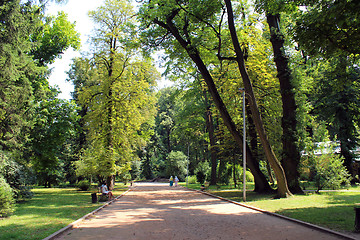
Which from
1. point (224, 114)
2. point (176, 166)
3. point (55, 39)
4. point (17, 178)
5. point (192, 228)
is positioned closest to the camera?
point (192, 228)

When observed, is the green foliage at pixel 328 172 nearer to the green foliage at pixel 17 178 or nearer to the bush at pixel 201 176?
the green foliage at pixel 17 178

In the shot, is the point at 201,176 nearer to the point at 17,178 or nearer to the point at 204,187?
the point at 204,187

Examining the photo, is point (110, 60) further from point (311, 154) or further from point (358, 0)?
point (358, 0)

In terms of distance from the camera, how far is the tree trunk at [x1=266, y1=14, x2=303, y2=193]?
1872cm

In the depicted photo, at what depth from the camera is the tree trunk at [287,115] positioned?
1872cm

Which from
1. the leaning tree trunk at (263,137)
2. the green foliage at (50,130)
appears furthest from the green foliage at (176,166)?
the leaning tree trunk at (263,137)

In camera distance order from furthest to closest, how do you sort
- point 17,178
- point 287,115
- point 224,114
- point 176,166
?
point 176,166 < point 224,114 < point 287,115 < point 17,178

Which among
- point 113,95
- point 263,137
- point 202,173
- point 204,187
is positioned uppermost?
point 113,95

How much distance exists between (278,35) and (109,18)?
56.9 feet

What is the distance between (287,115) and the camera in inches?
766

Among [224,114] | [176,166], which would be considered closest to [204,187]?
[224,114]

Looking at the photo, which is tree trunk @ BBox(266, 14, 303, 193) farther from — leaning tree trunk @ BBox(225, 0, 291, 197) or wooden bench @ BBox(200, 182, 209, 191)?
wooden bench @ BBox(200, 182, 209, 191)

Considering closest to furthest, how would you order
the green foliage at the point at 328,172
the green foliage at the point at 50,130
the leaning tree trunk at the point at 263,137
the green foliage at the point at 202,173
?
the leaning tree trunk at the point at 263,137
the green foliage at the point at 328,172
the green foliage at the point at 50,130
the green foliage at the point at 202,173

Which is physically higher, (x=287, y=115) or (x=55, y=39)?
(x=55, y=39)
